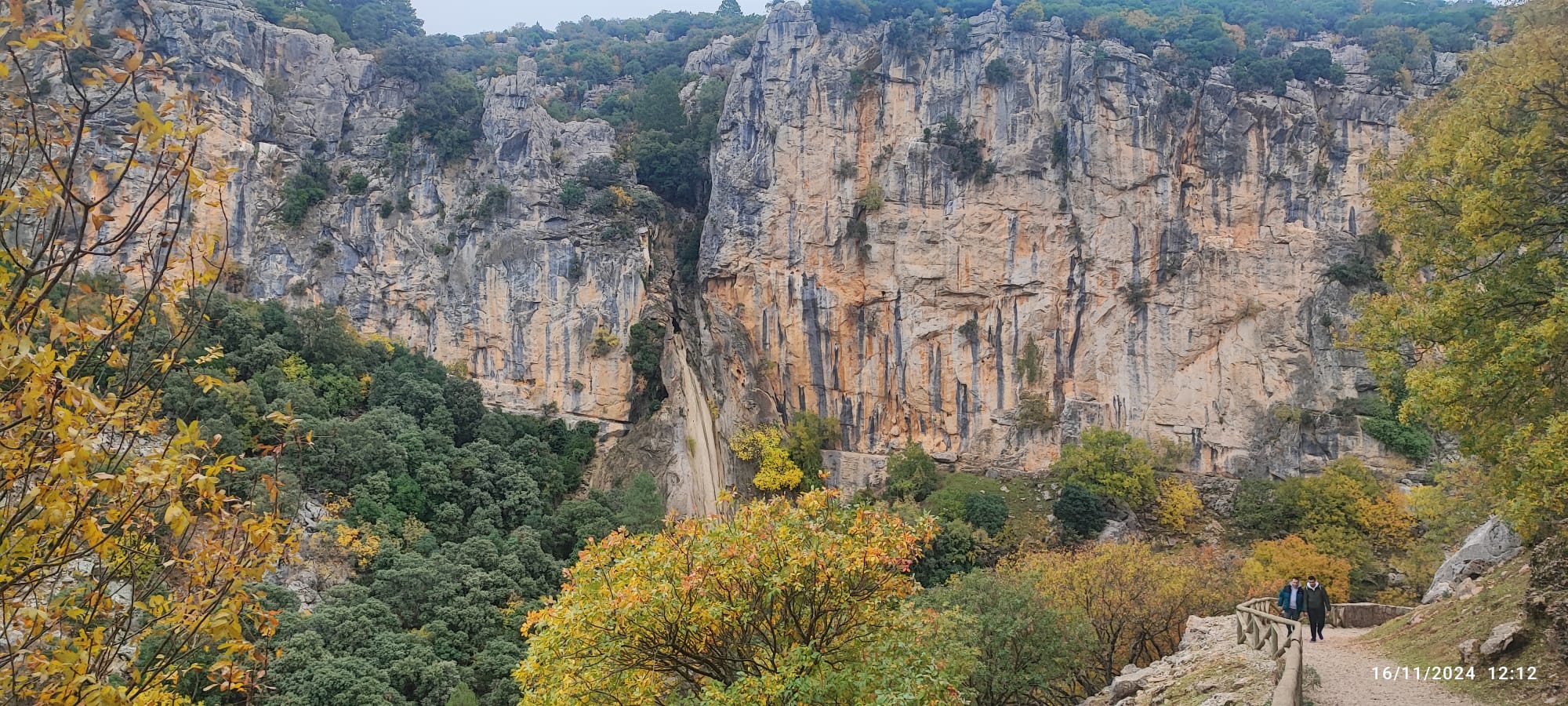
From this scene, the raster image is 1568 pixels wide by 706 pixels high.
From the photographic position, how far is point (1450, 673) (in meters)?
9.08

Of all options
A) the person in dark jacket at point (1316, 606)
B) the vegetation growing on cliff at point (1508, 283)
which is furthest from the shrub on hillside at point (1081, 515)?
the vegetation growing on cliff at point (1508, 283)

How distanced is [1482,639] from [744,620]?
8.11 meters

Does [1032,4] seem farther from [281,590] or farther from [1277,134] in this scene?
[281,590]

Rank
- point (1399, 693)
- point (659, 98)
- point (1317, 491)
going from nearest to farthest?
point (1399, 693)
point (1317, 491)
point (659, 98)

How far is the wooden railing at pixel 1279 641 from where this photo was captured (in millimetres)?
7148

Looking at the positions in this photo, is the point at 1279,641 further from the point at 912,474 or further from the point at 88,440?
the point at 912,474

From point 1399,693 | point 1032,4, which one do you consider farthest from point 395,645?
point 1032,4

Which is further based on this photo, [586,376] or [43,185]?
[586,376]

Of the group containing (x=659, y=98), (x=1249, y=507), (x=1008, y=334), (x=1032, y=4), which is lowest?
(x=1249, y=507)

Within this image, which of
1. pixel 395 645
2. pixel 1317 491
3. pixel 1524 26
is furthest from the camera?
pixel 1317 491

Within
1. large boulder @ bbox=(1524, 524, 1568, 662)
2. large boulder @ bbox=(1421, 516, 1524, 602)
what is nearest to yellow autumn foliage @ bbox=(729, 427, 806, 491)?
large boulder @ bbox=(1421, 516, 1524, 602)

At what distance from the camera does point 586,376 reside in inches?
1633

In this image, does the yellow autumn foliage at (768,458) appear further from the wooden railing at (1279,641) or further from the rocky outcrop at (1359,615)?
the wooden railing at (1279,641)

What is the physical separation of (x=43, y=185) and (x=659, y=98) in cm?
4880
